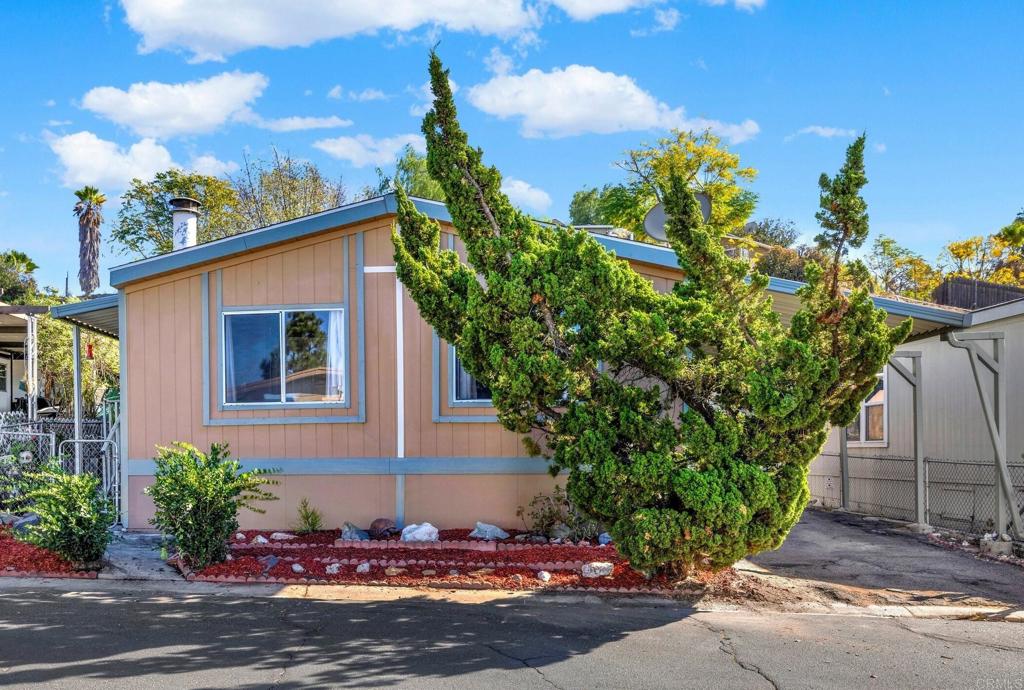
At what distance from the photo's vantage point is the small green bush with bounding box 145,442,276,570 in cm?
738

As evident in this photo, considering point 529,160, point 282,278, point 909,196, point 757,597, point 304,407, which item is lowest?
point 757,597

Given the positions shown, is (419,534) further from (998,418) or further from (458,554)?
(998,418)

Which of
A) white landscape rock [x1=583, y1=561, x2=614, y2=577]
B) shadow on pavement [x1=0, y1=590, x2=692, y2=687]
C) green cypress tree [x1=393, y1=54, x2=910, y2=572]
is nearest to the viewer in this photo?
shadow on pavement [x1=0, y1=590, x2=692, y2=687]

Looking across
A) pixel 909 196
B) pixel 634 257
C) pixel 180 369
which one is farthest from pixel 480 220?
pixel 909 196

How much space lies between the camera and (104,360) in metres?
19.8

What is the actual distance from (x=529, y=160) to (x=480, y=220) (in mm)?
17391

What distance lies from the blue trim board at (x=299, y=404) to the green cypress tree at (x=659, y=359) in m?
2.75

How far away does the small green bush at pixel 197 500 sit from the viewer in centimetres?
738

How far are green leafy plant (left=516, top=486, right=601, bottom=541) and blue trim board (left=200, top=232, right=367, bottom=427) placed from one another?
7.48 feet

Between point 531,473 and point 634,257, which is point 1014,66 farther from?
point 531,473

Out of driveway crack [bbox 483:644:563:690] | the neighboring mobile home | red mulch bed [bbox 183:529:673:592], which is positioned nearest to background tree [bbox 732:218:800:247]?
the neighboring mobile home

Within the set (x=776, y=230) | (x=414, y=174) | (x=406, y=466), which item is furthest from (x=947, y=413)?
(x=776, y=230)

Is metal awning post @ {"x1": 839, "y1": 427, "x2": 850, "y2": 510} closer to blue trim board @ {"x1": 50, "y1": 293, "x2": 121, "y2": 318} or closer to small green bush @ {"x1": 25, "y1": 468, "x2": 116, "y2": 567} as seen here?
small green bush @ {"x1": 25, "y1": 468, "x2": 116, "y2": 567}

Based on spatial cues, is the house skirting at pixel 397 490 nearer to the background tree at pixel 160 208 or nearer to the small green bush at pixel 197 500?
the small green bush at pixel 197 500
